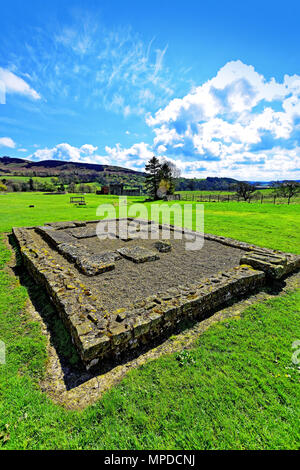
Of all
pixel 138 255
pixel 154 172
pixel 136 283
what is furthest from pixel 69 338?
pixel 154 172

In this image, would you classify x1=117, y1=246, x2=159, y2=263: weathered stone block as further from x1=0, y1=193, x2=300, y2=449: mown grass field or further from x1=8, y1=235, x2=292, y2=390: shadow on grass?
x1=0, y1=193, x2=300, y2=449: mown grass field

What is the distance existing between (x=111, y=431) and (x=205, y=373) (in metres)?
1.80

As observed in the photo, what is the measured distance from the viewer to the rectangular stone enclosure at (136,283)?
13.3 feet

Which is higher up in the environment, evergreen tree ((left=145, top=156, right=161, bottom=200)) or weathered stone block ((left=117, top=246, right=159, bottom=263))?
evergreen tree ((left=145, top=156, right=161, bottom=200))

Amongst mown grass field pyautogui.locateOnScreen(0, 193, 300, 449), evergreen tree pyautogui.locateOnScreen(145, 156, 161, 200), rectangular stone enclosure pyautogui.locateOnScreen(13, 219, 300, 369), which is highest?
evergreen tree pyautogui.locateOnScreen(145, 156, 161, 200)

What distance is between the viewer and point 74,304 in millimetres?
4746

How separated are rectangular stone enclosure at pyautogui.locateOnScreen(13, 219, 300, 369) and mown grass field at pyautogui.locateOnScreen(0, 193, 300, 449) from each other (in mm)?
724

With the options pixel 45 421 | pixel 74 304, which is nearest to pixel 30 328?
pixel 74 304

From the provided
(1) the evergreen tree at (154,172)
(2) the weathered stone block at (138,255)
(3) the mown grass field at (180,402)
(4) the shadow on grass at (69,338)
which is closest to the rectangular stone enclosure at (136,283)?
(2) the weathered stone block at (138,255)

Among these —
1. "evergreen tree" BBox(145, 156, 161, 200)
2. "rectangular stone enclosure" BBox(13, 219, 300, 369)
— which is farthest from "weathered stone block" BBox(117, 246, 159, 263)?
"evergreen tree" BBox(145, 156, 161, 200)

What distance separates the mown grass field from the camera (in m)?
2.64

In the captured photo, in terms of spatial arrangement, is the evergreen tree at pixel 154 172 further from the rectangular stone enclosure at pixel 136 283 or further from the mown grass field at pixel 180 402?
the mown grass field at pixel 180 402

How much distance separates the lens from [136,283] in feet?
21.5
